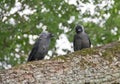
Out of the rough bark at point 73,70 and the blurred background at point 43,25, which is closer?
the rough bark at point 73,70

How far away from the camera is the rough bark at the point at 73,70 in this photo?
163 inches

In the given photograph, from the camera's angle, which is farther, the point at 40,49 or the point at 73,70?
the point at 40,49

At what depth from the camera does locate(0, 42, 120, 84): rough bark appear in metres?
4.14

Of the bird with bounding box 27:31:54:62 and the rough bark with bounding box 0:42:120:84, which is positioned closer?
the rough bark with bounding box 0:42:120:84

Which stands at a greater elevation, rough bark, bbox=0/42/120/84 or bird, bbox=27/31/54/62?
rough bark, bbox=0/42/120/84

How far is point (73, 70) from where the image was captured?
4.23 m

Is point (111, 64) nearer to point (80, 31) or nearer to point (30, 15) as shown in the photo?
point (80, 31)

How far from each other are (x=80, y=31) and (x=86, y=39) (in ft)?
0.72

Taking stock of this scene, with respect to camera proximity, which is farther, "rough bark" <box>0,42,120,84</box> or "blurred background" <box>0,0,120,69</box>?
"blurred background" <box>0,0,120,69</box>

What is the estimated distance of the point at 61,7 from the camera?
424 inches

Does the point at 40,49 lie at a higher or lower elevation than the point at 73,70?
lower

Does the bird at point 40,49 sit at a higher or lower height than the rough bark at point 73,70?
lower

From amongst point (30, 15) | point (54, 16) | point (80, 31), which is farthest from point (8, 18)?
point (80, 31)

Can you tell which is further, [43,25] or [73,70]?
[43,25]
